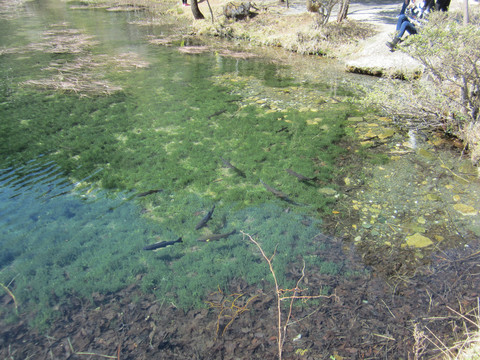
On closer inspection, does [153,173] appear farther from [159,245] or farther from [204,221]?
[159,245]

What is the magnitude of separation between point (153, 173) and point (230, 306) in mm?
3046

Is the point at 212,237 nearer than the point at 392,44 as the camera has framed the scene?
Yes

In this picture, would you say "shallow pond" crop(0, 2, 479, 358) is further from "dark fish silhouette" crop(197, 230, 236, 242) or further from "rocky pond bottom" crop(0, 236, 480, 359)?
"rocky pond bottom" crop(0, 236, 480, 359)

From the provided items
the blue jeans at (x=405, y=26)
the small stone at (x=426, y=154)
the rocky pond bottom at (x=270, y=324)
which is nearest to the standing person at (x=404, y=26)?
the blue jeans at (x=405, y=26)

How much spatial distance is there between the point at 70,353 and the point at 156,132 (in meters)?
4.85

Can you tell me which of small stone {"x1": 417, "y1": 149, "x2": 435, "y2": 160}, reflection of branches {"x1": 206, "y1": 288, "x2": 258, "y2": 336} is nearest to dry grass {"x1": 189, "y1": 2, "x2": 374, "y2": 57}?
small stone {"x1": 417, "y1": 149, "x2": 435, "y2": 160}

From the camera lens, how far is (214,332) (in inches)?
134

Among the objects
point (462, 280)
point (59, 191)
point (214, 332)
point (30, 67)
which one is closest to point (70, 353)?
point (214, 332)

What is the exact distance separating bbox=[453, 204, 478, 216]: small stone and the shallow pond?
23 mm

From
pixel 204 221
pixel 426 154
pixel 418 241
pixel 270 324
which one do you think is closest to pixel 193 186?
pixel 204 221

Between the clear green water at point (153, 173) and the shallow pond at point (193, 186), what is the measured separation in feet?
0.08

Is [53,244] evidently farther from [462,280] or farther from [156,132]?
[462,280]

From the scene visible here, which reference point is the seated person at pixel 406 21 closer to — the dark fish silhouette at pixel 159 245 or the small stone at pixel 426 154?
the small stone at pixel 426 154

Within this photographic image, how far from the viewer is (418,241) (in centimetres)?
442
